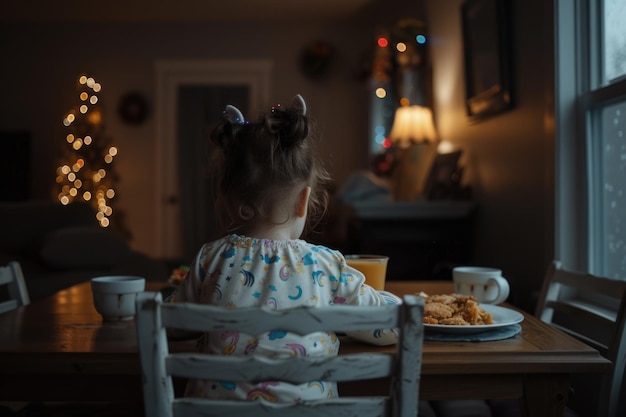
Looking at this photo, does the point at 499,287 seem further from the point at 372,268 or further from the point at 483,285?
the point at 372,268

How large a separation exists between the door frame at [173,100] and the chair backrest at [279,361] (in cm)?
574

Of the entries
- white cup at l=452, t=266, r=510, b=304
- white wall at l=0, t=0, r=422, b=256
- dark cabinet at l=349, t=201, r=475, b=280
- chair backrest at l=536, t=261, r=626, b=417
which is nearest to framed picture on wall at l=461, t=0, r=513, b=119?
dark cabinet at l=349, t=201, r=475, b=280

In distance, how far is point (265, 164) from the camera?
954 millimetres

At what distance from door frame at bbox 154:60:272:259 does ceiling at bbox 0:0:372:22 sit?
1.48 ft

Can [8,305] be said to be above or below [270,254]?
below

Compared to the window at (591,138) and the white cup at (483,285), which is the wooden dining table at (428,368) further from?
the window at (591,138)

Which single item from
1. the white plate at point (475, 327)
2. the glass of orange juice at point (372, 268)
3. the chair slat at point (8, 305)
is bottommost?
the chair slat at point (8, 305)

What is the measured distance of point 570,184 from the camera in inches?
Answer: 79.9

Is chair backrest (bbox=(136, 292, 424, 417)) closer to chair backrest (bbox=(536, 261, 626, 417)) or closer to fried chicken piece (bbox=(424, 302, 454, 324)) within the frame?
fried chicken piece (bbox=(424, 302, 454, 324))

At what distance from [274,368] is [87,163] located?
5.83 meters

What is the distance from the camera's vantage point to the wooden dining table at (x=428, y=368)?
93 cm

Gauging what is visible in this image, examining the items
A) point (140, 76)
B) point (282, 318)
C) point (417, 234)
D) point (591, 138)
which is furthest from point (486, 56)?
point (140, 76)

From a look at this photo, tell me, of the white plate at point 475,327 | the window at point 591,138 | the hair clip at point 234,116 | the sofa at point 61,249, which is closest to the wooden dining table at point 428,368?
the white plate at point 475,327

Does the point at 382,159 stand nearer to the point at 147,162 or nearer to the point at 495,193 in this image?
the point at 495,193
